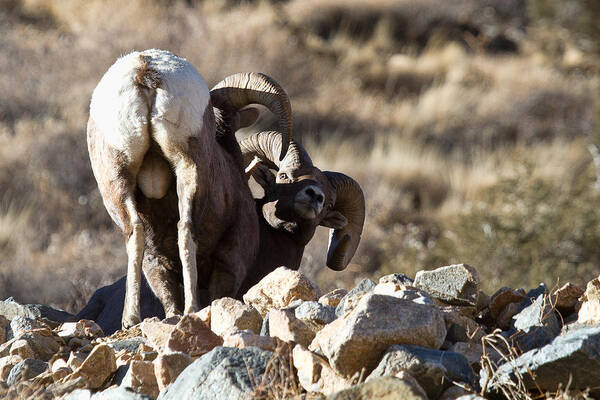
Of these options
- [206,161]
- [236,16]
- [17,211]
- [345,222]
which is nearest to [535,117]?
[236,16]

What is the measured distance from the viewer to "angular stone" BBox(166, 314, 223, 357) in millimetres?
4680

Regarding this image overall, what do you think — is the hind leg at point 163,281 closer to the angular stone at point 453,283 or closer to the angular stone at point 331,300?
the angular stone at point 331,300

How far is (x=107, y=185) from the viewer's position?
6.11 metres

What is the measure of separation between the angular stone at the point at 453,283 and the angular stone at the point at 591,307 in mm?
761

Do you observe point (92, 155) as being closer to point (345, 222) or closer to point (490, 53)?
point (345, 222)

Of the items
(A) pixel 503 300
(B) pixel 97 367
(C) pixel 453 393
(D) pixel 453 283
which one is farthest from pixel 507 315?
(B) pixel 97 367

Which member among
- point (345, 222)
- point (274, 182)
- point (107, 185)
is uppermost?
point (107, 185)

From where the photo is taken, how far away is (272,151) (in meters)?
8.53

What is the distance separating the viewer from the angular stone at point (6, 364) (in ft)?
16.0

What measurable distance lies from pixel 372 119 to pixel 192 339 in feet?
73.4

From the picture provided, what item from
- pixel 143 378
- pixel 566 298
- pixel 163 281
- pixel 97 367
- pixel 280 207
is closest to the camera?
pixel 143 378

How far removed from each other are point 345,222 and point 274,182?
934 millimetres

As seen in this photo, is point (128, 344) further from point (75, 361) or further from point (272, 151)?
point (272, 151)

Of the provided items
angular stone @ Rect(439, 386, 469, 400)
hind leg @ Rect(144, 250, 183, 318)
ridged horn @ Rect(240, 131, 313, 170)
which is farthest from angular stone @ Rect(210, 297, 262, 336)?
ridged horn @ Rect(240, 131, 313, 170)
